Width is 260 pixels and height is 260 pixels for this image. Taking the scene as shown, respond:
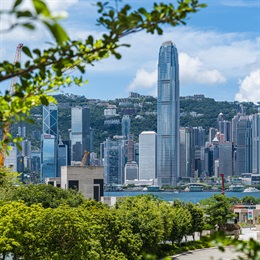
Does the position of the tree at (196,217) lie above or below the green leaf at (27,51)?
below

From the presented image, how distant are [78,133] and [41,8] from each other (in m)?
193

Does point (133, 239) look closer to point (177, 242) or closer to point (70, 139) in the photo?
point (177, 242)

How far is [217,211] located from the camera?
46.2 metres

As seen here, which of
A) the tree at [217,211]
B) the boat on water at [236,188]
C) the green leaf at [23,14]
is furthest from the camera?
the boat on water at [236,188]

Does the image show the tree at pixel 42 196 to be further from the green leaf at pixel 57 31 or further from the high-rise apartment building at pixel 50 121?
the high-rise apartment building at pixel 50 121

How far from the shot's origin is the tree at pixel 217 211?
46178 mm

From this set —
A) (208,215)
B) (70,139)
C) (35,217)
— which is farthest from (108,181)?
(35,217)

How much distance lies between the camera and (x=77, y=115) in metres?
195

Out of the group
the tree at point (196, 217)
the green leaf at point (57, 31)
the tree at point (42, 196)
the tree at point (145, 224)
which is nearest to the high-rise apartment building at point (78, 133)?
the tree at point (196, 217)

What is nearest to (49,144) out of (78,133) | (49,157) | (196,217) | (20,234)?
(49,157)

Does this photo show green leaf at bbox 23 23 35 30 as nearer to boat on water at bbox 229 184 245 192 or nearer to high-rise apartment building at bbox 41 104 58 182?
boat on water at bbox 229 184 245 192

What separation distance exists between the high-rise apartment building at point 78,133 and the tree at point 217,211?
144746mm

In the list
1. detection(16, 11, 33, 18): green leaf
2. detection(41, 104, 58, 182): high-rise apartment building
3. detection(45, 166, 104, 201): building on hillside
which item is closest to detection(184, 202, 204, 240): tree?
detection(45, 166, 104, 201): building on hillside

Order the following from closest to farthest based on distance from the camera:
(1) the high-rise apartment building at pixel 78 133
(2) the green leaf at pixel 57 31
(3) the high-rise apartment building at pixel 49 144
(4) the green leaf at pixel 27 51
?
1. (2) the green leaf at pixel 57 31
2. (4) the green leaf at pixel 27 51
3. (3) the high-rise apartment building at pixel 49 144
4. (1) the high-rise apartment building at pixel 78 133
